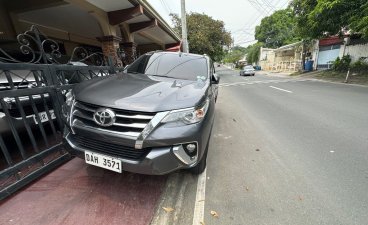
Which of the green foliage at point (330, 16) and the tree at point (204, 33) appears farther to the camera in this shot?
the tree at point (204, 33)

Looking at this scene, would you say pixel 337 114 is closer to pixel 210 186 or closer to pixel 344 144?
pixel 344 144

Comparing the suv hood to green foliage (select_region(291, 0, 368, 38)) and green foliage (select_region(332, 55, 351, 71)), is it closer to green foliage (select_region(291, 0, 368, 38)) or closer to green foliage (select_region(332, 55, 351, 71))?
green foliage (select_region(291, 0, 368, 38))

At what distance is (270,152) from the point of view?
3664mm

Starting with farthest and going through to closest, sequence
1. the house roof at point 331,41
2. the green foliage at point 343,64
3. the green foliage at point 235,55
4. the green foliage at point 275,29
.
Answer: the green foliage at point 235,55 < the green foliage at point 275,29 < the house roof at point 331,41 < the green foliage at point 343,64

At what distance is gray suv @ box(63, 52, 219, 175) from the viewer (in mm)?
2092

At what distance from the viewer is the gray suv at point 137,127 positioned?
2.09 m

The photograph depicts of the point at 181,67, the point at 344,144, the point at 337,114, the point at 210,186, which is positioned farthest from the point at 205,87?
the point at 337,114

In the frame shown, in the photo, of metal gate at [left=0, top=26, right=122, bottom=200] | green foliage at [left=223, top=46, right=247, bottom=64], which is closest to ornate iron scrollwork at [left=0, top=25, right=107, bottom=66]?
metal gate at [left=0, top=26, right=122, bottom=200]

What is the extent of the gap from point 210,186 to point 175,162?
0.79 m

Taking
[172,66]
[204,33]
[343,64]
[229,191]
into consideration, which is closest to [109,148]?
[229,191]

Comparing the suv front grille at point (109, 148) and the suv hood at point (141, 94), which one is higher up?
the suv hood at point (141, 94)

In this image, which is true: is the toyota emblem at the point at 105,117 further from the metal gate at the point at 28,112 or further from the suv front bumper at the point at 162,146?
the metal gate at the point at 28,112

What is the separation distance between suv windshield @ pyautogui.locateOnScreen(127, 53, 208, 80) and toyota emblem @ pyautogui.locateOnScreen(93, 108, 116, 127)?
1.48 metres

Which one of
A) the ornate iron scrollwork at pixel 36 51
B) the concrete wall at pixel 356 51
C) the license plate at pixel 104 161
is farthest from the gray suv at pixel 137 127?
the concrete wall at pixel 356 51
